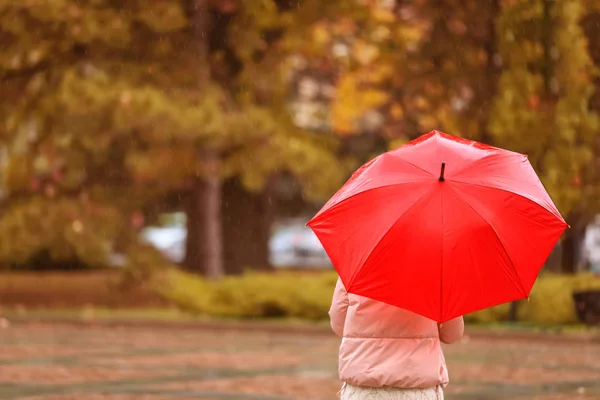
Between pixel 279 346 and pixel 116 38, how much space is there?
835cm

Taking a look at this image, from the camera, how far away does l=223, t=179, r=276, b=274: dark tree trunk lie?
2723 centimetres

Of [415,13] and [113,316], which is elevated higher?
[415,13]

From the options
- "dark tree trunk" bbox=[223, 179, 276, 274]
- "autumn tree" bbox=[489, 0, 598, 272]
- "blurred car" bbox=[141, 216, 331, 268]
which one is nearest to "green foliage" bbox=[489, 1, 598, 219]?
"autumn tree" bbox=[489, 0, 598, 272]

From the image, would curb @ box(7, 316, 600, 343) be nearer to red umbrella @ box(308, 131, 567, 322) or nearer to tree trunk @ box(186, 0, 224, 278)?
tree trunk @ box(186, 0, 224, 278)

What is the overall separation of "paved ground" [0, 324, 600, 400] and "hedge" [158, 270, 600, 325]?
1.50m

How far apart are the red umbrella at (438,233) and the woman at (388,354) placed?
0.11m

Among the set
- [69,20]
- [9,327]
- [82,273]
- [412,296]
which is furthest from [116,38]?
[82,273]

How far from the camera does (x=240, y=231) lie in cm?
2725

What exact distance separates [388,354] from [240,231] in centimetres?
2182

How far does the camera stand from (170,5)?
23.1m

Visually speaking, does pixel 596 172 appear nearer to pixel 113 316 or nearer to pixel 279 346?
pixel 279 346

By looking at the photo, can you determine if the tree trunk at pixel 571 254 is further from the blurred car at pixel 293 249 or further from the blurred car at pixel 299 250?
the blurred car at pixel 299 250

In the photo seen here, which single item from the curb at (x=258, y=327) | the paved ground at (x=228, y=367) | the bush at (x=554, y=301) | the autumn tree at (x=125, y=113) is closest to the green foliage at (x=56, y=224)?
the autumn tree at (x=125, y=113)

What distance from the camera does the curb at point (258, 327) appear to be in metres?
17.3
